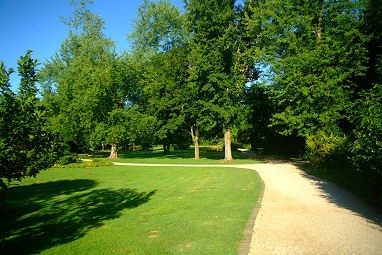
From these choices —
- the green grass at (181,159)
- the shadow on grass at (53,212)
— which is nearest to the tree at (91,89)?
the green grass at (181,159)

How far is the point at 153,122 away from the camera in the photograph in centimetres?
3438

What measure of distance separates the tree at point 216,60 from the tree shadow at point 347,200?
46.9ft

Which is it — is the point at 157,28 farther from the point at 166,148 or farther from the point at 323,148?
the point at 323,148

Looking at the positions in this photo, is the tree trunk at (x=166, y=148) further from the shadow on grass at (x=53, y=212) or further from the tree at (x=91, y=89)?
the shadow on grass at (x=53, y=212)

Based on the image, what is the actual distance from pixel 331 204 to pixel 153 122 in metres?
26.3

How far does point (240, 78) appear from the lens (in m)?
28.7

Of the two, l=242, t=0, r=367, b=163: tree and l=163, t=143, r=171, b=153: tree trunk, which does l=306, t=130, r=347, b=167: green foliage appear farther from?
l=163, t=143, r=171, b=153: tree trunk

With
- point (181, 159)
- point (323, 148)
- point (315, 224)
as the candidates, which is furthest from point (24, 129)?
point (181, 159)

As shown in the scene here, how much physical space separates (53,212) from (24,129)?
497 centimetres

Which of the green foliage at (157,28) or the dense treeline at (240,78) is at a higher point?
the green foliage at (157,28)

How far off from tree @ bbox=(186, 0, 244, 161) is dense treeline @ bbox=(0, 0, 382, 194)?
4.6 inches

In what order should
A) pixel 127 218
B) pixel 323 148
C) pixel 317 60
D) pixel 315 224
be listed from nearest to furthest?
pixel 315 224
pixel 127 218
pixel 323 148
pixel 317 60

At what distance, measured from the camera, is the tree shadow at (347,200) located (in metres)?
8.72

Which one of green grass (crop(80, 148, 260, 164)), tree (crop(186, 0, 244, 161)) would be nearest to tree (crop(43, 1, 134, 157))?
green grass (crop(80, 148, 260, 164))
